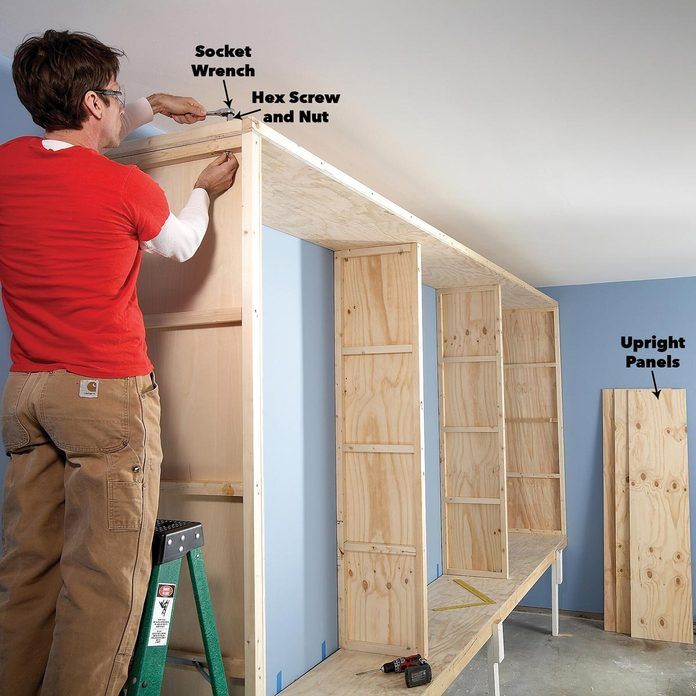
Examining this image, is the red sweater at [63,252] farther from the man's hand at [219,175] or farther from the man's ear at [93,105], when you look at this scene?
the man's hand at [219,175]

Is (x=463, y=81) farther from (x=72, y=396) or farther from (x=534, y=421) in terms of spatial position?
(x=534, y=421)

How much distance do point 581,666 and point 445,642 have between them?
7.81 ft

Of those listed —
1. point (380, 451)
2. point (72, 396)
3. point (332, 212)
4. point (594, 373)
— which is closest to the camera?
point (72, 396)

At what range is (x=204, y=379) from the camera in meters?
2.10

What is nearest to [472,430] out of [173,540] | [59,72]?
[173,540]

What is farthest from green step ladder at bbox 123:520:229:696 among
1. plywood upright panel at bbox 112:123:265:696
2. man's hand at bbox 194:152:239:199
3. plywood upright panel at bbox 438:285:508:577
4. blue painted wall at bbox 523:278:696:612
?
blue painted wall at bbox 523:278:696:612

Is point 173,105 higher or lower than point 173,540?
higher

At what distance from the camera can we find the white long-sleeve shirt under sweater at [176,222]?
1777 millimetres

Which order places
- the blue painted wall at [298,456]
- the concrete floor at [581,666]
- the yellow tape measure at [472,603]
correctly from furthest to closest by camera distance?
the concrete floor at [581,666] < the yellow tape measure at [472,603] < the blue painted wall at [298,456]

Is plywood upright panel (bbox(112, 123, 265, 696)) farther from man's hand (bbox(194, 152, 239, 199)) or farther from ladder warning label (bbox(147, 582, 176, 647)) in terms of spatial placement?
ladder warning label (bbox(147, 582, 176, 647))

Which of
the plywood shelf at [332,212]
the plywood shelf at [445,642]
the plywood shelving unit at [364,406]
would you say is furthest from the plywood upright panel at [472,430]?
the plywood shelf at [332,212]

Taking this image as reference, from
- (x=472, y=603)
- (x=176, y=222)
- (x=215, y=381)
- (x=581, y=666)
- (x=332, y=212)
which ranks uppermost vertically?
(x=332, y=212)

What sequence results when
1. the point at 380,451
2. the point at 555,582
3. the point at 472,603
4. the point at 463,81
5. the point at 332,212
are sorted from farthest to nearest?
the point at 555,582 < the point at 472,603 < the point at 380,451 < the point at 332,212 < the point at 463,81

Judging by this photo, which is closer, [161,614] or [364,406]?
[161,614]
